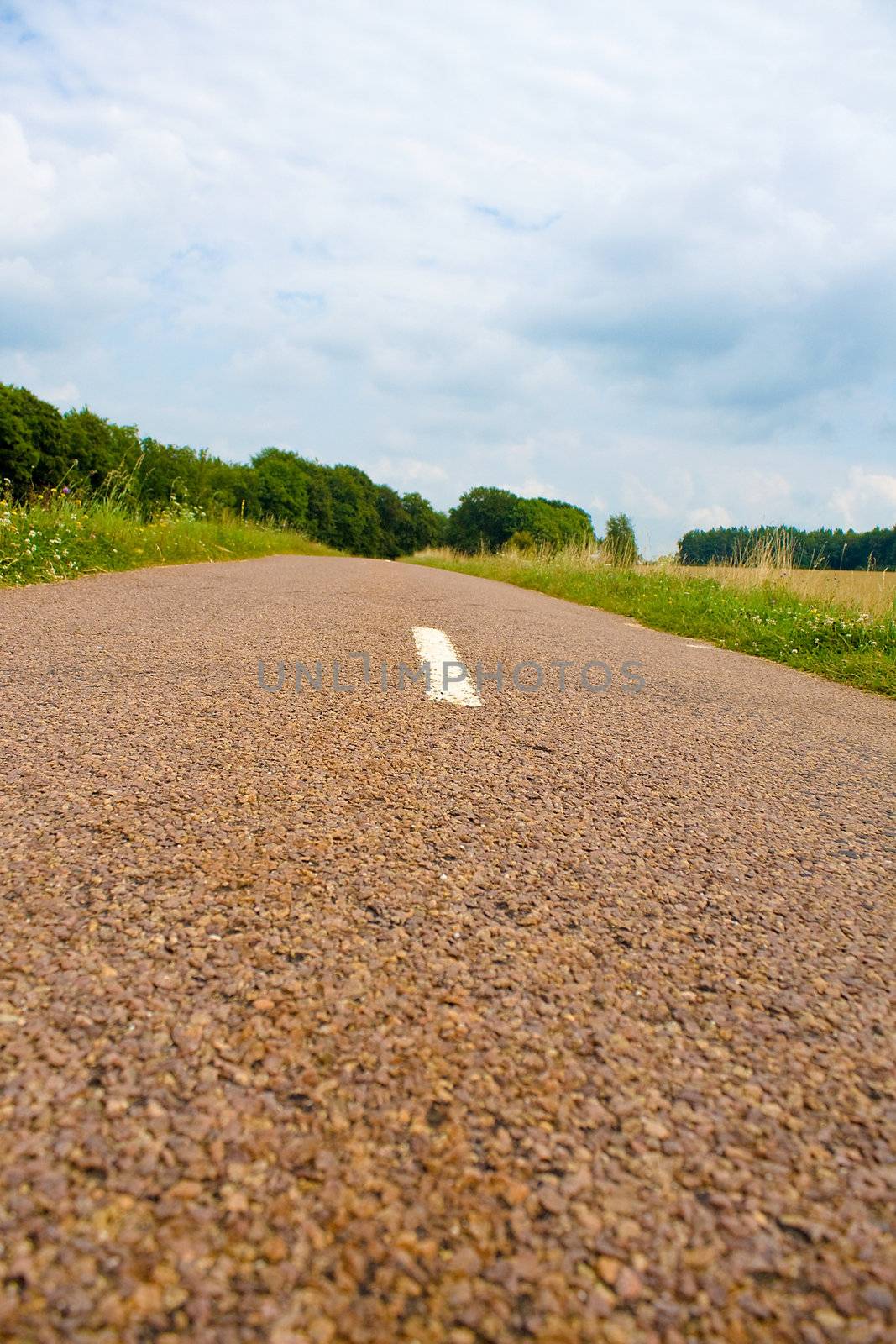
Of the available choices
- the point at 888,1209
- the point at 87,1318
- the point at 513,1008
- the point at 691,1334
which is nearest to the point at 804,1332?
the point at 691,1334

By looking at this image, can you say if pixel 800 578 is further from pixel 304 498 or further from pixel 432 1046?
pixel 304 498

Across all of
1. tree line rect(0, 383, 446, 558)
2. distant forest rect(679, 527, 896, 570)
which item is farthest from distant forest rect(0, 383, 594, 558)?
distant forest rect(679, 527, 896, 570)

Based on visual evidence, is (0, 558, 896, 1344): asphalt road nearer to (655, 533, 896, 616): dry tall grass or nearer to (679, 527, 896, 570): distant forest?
(655, 533, 896, 616): dry tall grass

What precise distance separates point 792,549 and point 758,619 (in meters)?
3.64

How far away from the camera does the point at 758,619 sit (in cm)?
834

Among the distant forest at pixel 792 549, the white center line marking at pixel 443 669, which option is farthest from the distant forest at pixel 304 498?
the white center line marking at pixel 443 669

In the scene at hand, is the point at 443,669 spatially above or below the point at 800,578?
below

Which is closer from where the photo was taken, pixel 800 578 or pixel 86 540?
pixel 86 540

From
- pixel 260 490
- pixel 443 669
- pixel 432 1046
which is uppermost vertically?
pixel 260 490

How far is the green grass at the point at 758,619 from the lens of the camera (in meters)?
6.40

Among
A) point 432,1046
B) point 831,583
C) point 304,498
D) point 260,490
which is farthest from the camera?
point 304,498

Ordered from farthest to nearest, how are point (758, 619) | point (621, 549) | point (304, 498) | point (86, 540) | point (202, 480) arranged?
1. point (304, 498)
2. point (202, 480)
3. point (621, 549)
4. point (86, 540)
5. point (758, 619)

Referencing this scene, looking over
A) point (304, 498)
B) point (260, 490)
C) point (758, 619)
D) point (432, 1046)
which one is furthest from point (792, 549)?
point (304, 498)

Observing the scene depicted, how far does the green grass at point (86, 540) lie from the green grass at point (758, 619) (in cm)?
631
